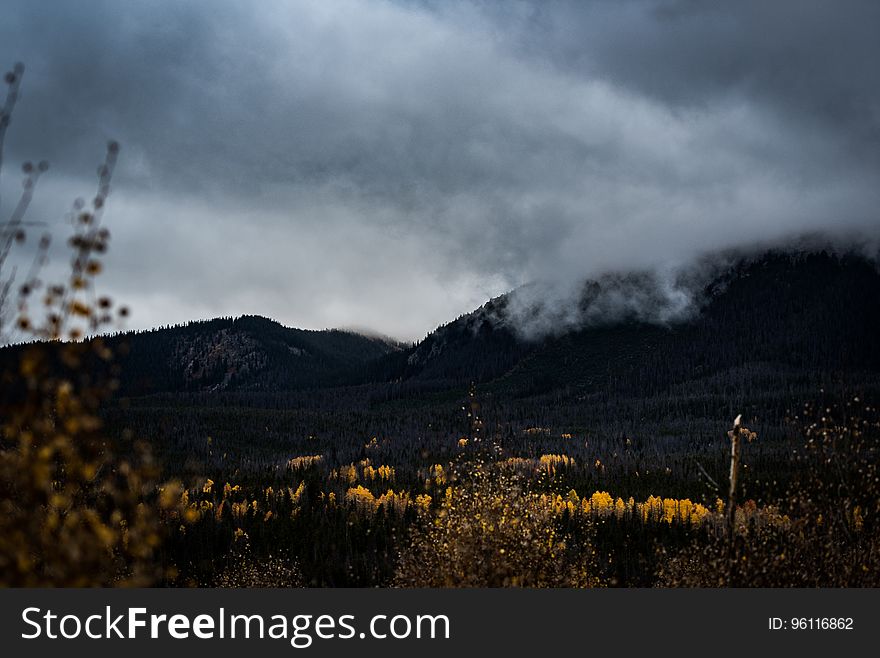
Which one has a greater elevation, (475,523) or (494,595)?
(475,523)

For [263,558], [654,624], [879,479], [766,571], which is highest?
[879,479]

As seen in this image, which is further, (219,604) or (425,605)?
(425,605)

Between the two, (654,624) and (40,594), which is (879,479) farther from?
(40,594)

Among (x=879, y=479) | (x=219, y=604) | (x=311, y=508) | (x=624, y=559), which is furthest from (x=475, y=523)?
(x=311, y=508)

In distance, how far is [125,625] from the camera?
1328 cm

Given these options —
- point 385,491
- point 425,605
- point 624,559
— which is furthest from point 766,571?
point 385,491

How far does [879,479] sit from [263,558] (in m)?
87.1

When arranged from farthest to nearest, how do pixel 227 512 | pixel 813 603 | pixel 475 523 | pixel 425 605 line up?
1. pixel 227 512
2. pixel 475 523
3. pixel 813 603
4. pixel 425 605

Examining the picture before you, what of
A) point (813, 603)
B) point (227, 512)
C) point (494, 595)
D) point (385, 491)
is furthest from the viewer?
point (385, 491)

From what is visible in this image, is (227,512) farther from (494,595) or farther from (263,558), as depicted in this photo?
(494,595)

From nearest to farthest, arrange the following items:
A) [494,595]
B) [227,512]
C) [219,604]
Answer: [219,604], [494,595], [227,512]

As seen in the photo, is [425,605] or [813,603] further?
[813,603]

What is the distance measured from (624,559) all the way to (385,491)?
2987 inches

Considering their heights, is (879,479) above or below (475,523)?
above
